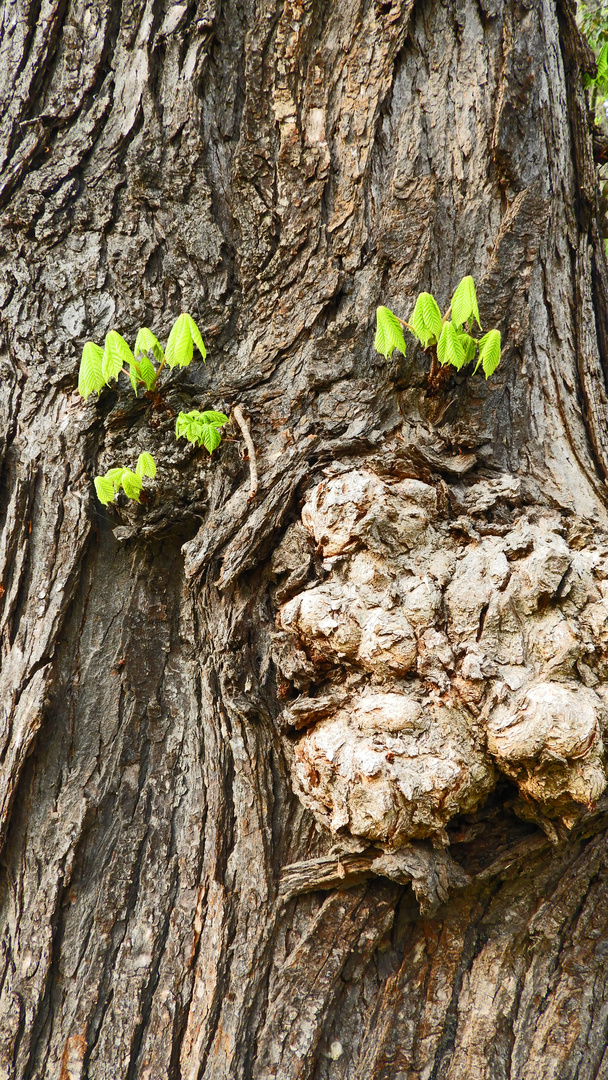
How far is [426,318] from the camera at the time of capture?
196cm

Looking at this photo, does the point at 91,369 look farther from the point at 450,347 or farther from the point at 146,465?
the point at 450,347

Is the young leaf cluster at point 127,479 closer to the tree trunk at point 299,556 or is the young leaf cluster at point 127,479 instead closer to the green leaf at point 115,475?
the green leaf at point 115,475

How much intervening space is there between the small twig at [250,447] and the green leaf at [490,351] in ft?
2.57

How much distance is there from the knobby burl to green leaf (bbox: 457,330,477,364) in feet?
1.43

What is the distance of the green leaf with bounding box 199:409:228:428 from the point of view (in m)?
2.00

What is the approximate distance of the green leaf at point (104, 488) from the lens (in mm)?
1938

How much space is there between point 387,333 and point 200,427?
65cm

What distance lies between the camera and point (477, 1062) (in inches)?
71.2

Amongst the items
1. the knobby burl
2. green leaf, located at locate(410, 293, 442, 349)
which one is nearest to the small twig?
the knobby burl

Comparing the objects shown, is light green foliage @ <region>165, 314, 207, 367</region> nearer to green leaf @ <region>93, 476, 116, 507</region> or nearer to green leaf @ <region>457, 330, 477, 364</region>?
green leaf @ <region>93, 476, 116, 507</region>

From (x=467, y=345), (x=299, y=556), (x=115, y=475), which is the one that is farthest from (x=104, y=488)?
(x=467, y=345)

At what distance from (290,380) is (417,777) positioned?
1297 millimetres

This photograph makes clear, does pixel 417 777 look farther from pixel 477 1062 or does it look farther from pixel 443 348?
pixel 443 348

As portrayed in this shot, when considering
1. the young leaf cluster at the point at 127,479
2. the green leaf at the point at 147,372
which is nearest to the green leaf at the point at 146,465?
the young leaf cluster at the point at 127,479
